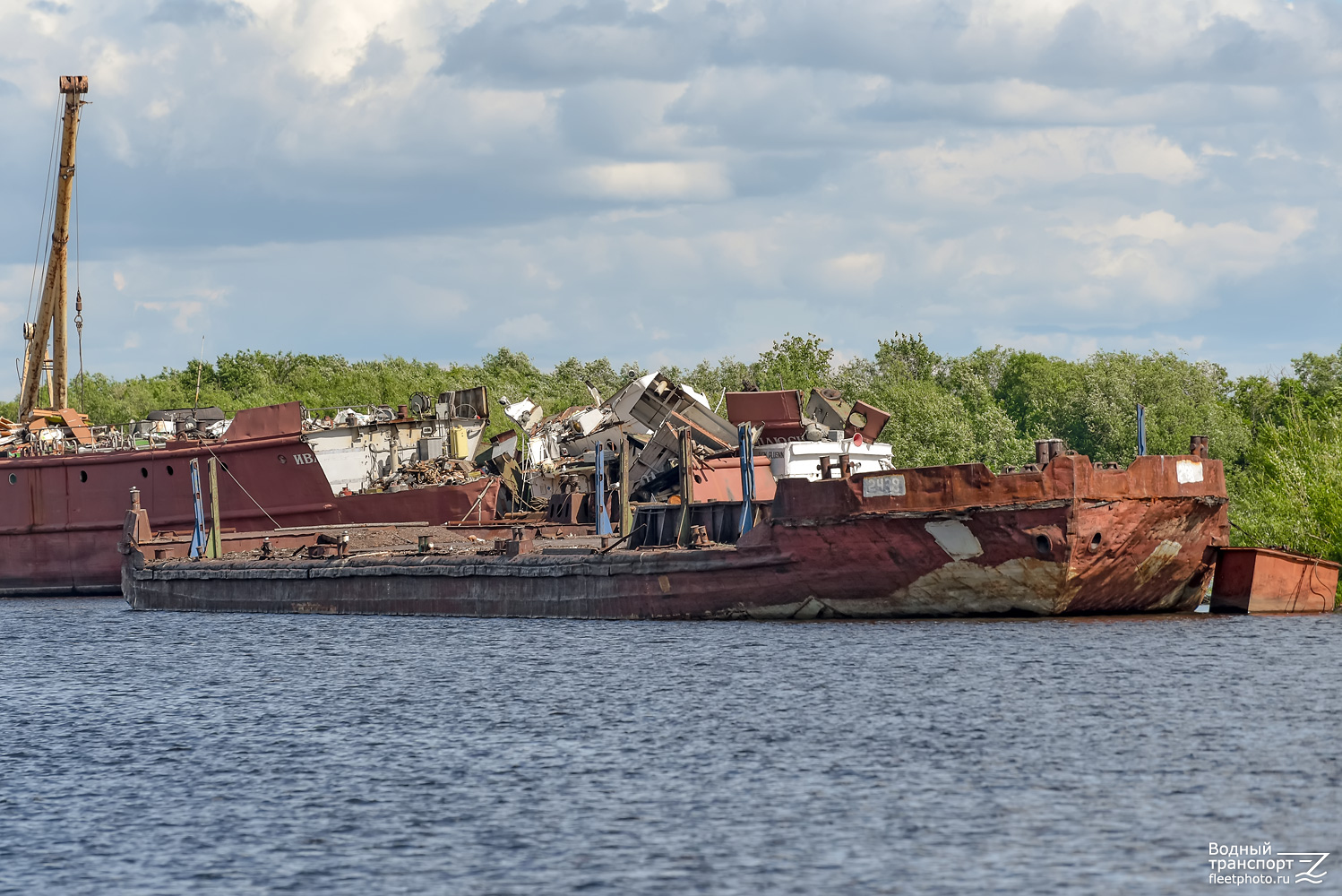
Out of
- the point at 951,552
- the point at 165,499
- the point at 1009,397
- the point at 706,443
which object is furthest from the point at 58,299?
the point at 1009,397

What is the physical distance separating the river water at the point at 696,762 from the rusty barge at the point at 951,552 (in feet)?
1.96

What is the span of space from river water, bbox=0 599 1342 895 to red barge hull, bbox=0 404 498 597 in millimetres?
11682

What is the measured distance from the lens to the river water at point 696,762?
40.1 feet

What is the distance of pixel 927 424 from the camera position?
187ft

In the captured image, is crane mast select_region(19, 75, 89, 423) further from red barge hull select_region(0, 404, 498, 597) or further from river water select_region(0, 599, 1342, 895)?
river water select_region(0, 599, 1342, 895)

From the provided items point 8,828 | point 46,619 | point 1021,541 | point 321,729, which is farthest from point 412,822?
point 46,619

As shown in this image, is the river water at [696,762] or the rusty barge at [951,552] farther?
the rusty barge at [951,552]

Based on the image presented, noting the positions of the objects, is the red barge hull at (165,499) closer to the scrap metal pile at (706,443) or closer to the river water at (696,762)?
the scrap metal pile at (706,443)

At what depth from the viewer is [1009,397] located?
83.1 meters

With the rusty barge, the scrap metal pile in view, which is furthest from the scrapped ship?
the rusty barge

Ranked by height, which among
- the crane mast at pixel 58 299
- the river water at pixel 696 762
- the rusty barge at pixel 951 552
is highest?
the crane mast at pixel 58 299

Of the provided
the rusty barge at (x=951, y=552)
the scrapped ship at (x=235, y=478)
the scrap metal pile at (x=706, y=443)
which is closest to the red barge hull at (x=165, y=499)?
the scrapped ship at (x=235, y=478)

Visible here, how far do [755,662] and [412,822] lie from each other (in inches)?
357

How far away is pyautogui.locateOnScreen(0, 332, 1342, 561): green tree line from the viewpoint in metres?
31.0
